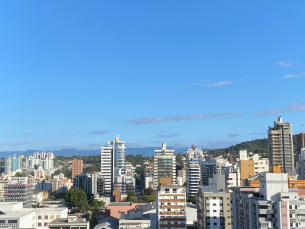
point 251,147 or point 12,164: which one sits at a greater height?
point 251,147

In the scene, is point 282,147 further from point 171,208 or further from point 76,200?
point 171,208

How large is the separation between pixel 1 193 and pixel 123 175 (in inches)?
1386

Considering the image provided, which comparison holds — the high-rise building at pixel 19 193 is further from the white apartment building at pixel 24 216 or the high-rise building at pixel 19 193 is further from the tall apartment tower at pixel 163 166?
the white apartment building at pixel 24 216

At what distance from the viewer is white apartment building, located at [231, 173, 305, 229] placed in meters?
28.1

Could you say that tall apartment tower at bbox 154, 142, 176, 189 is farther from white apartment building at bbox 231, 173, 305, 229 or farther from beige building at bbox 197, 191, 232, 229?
white apartment building at bbox 231, 173, 305, 229

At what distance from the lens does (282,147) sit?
75188 mm

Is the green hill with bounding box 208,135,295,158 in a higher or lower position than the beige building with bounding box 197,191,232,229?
higher

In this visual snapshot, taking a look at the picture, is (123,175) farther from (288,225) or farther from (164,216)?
(288,225)

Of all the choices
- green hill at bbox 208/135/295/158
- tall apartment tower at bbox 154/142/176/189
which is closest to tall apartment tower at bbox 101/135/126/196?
tall apartment tower at bbox 154/142/176/189

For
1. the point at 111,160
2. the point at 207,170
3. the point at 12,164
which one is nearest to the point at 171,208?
the point at 207,170

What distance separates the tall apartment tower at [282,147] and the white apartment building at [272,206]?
45978mm

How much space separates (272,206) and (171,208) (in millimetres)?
10759

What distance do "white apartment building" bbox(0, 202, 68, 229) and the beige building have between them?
54.8ft

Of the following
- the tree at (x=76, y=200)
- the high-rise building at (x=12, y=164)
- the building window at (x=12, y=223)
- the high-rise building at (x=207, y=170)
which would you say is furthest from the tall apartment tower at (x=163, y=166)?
the high-rise building at (x=12, y=164)
